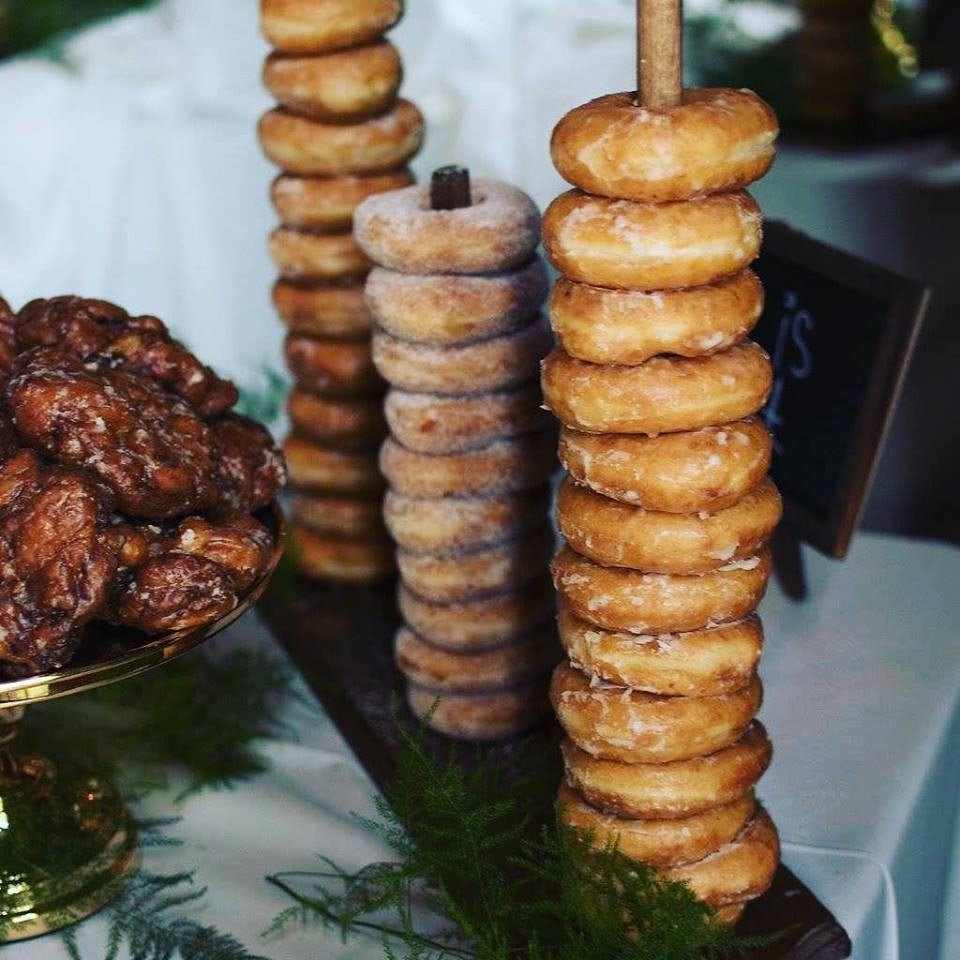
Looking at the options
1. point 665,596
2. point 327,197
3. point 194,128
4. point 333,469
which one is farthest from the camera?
point 194,128

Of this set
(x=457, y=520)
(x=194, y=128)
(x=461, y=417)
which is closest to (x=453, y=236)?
(x=461, y=417)

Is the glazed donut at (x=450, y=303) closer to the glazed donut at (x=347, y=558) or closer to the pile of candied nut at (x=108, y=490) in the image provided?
the pile of candied nut at (x=108, y=490)

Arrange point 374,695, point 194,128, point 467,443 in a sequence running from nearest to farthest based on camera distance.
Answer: point 467,443 → point 374,695 → point 194,128

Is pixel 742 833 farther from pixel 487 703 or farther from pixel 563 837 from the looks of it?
pixel 487 703

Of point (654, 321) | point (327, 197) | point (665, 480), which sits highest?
point (654, 321)

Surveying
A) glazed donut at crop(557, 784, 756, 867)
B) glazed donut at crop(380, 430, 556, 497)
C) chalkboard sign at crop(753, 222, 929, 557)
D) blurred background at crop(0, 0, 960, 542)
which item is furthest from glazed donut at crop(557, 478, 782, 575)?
blurred background at crop(0, 0, 960, 542)

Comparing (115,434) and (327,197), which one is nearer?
(115,434)

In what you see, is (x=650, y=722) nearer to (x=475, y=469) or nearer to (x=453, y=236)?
(x=475, y=469)
